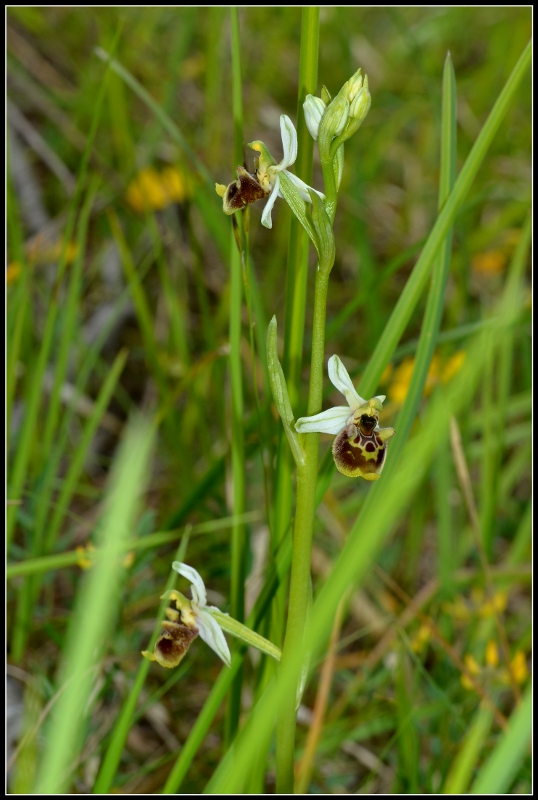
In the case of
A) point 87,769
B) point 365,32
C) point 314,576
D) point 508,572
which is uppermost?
point 365,32

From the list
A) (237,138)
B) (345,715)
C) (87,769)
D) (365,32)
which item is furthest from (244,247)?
(365,32)

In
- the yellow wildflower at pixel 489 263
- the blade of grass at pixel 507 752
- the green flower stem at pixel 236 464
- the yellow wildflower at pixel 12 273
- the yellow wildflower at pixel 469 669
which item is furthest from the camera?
the yellow wildflower at pixel 489 263

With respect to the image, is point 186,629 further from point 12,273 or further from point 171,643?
point 12,273

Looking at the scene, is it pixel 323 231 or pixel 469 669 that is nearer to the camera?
pixel 323 231

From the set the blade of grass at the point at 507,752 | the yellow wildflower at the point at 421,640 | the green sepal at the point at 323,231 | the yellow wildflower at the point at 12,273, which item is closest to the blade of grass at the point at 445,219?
the green sepal at the point at 323,231

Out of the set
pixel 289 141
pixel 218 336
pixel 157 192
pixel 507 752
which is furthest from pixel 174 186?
pixel 507 752

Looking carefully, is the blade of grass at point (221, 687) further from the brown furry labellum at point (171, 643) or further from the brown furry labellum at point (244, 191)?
the brown furry labellum at point (244, 191)

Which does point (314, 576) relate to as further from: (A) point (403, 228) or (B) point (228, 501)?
(A) point (403, 228)
